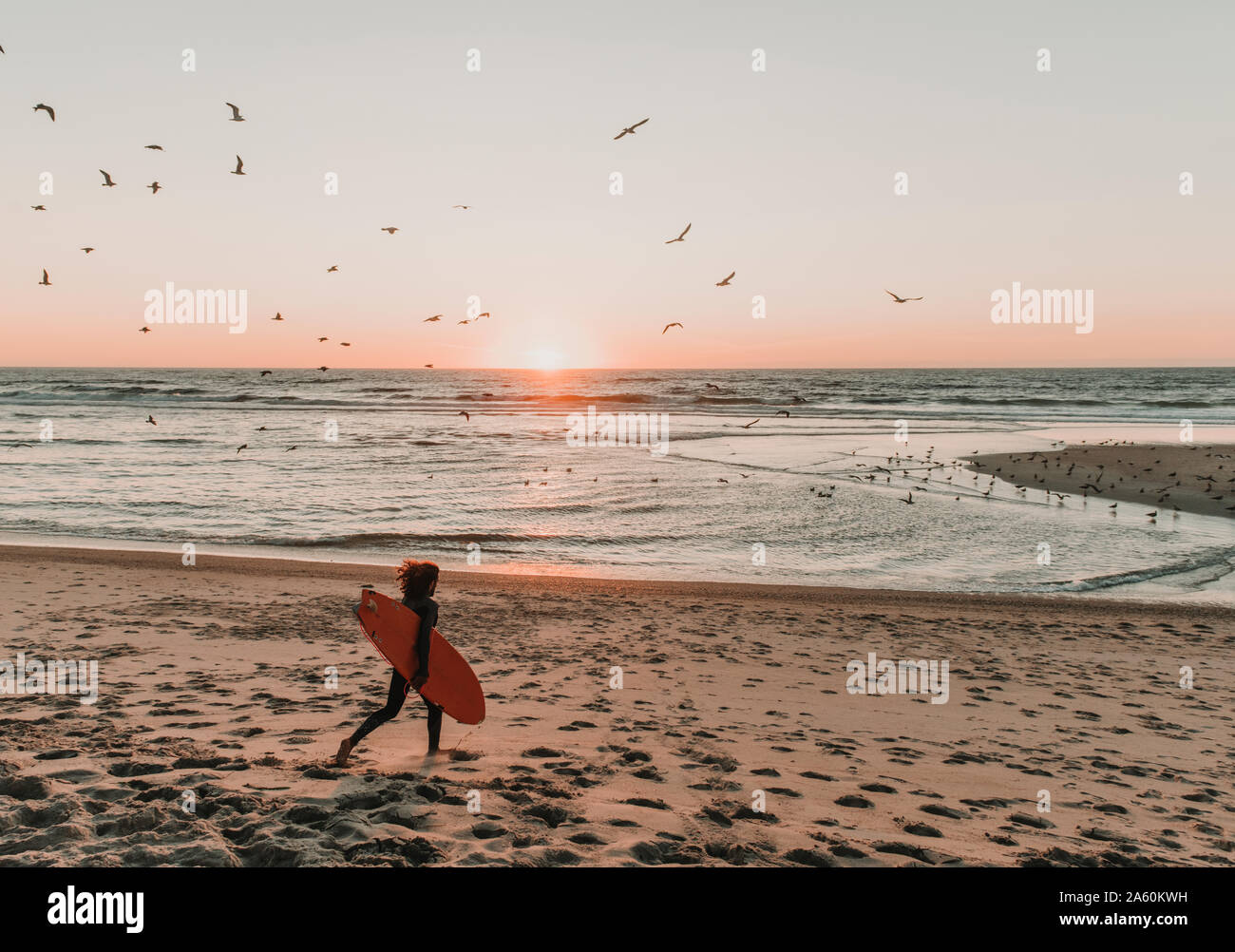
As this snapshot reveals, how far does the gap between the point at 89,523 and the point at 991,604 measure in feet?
58.1

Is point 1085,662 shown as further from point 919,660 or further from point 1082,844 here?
point 1082,844

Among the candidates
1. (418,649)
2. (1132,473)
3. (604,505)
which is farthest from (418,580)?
(1132,473)

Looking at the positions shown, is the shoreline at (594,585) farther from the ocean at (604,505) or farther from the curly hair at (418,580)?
the curly hair at (418,580)

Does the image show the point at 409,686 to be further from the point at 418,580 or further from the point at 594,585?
the point at 594,585

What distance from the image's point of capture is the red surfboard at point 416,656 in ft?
18.9

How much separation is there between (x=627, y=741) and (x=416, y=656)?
1.78 meters

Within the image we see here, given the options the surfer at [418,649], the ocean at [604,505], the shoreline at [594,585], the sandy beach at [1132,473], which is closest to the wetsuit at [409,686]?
the surfer at [418,649]

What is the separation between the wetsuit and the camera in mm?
5867

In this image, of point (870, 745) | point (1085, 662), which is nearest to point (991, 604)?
point (1085, 662)

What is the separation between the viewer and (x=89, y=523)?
1772cm

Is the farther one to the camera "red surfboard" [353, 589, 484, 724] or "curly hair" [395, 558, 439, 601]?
"curly hair" [395, 558, 439, 601]

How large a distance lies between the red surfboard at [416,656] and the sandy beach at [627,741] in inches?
13.0

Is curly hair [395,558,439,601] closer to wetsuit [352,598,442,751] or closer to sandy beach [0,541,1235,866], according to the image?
wetsuit [352,598,442,751]

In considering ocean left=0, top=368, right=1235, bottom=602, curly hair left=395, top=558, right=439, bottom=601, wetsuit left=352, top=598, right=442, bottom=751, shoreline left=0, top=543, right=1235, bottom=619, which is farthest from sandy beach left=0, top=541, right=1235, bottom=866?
ocean left=0, top=368, right=1235, bottom=602
